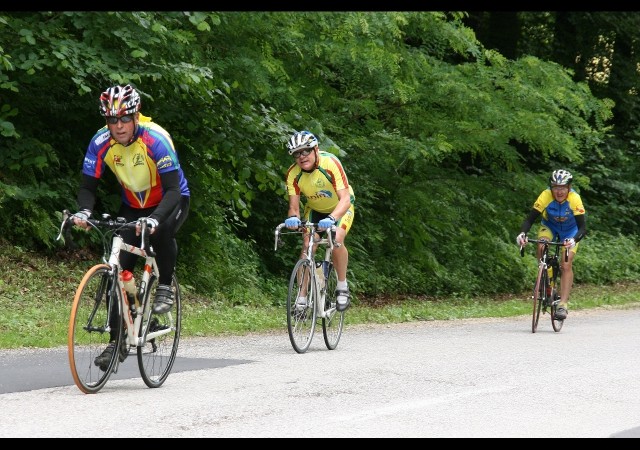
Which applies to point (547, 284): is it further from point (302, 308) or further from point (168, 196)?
point (168, 196)

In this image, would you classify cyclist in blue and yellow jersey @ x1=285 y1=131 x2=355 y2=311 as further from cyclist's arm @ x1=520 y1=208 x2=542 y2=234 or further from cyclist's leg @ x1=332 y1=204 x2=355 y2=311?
cyclist's arm @ x1=520 y1=208 x2=542 y2=234

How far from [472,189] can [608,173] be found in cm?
1231

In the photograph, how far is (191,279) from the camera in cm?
1652

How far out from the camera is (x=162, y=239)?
809 centimetres

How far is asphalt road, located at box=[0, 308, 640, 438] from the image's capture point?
21.3ft

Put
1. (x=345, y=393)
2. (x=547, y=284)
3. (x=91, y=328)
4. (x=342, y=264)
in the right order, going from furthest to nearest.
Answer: (x=547, y=284), (x=342, y=264), (x=345, y=393), (x=91, y=328)

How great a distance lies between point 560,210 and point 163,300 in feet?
27.1

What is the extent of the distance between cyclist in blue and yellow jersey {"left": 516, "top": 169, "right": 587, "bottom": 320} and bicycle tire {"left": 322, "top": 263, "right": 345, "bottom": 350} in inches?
158

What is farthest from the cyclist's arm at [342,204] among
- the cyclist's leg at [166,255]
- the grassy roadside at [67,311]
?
the cyclist's leg at [166,255]

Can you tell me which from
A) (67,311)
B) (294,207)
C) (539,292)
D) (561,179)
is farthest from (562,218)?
(67,311)

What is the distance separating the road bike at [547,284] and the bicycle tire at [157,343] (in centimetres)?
693

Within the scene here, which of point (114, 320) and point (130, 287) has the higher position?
point (130, 287)

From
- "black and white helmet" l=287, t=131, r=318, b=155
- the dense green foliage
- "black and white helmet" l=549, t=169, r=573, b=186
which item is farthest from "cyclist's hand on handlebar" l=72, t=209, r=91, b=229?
"black and white helmet" l=549, t=169, r=573, b=186
